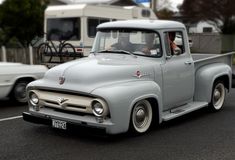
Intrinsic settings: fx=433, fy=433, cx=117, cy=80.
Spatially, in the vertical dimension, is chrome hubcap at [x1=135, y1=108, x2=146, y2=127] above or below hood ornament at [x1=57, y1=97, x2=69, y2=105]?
below

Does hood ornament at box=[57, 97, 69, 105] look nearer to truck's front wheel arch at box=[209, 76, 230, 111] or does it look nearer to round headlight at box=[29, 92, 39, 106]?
round headlight at box=[29, 92, 39, 106]

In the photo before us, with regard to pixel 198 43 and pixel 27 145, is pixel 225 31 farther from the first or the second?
pixel 27 145

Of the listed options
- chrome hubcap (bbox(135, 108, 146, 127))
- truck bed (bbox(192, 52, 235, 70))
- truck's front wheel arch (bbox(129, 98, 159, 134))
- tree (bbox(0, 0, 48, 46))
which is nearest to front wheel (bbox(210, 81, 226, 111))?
truck bed (bbox(192, 52, 235, 70))

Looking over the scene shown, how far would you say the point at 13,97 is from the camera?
9.55 metres

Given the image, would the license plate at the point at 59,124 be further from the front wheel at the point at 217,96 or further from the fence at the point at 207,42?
the fence at the point at 207,42

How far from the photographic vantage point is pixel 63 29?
1706cm

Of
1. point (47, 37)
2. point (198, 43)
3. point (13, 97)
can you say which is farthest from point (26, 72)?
point (198, 43)

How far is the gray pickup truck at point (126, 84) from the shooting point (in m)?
6.24

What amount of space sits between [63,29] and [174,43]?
984 centimetres

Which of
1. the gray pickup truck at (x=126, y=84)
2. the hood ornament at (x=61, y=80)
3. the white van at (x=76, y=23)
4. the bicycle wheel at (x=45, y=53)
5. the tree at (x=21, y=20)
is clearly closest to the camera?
the gray pickup truck at (x=126, y=84)

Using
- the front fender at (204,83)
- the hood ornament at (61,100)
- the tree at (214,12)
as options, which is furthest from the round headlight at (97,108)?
the tree at (214,12)

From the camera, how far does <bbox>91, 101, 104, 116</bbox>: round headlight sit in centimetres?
614

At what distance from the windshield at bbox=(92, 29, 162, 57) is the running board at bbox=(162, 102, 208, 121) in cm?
102

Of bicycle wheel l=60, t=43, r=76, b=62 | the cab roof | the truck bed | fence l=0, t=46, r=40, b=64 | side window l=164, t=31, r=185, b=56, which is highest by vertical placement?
the cab roof
